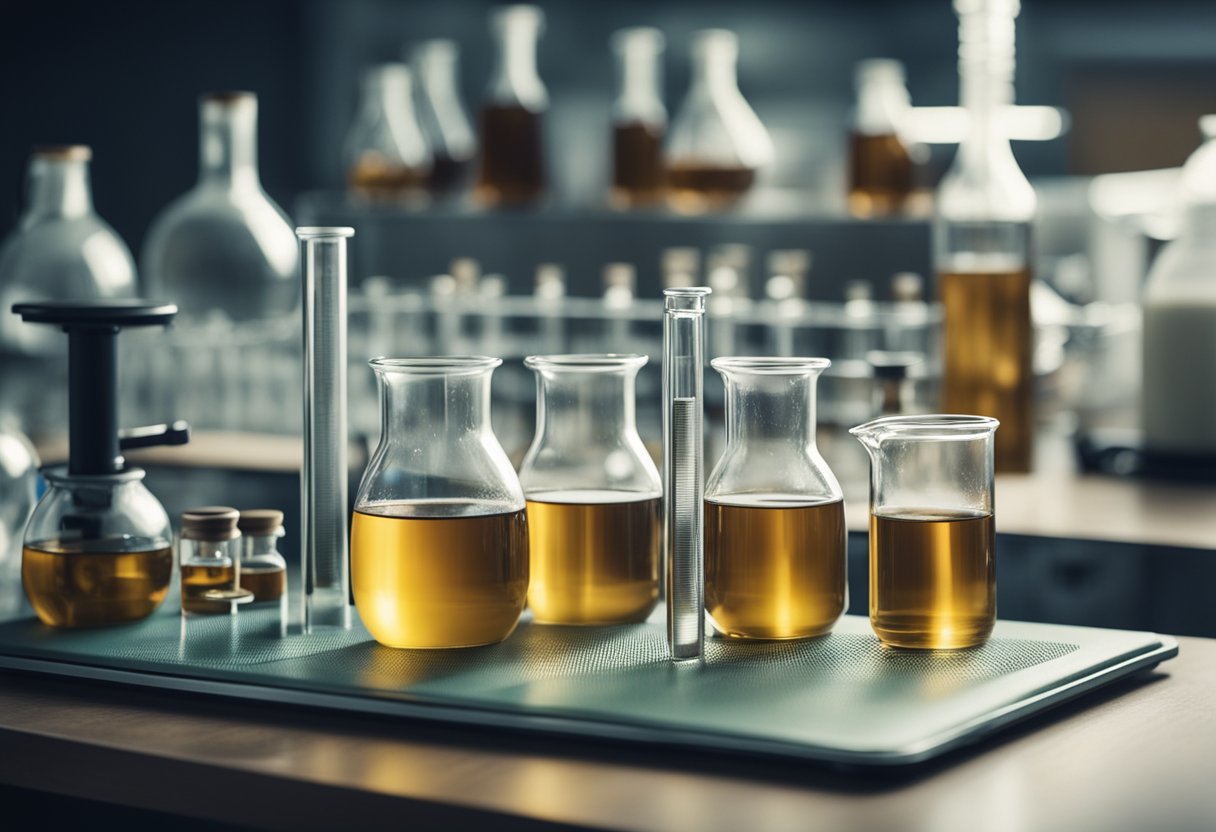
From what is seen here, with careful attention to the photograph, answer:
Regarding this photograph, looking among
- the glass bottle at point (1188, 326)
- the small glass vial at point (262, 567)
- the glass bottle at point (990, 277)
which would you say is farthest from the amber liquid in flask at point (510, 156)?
the small glass vial at point (262, 567)

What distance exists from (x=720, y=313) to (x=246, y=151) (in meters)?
0.78

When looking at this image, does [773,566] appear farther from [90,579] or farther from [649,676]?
[90,579]

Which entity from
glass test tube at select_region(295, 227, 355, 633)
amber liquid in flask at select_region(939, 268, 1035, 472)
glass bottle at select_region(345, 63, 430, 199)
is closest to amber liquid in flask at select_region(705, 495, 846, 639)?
glass test tube at select_region(295, 227, 355, 633)

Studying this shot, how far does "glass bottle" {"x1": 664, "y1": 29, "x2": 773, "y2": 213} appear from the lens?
2.53 metres

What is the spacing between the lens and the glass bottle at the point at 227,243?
159 cm

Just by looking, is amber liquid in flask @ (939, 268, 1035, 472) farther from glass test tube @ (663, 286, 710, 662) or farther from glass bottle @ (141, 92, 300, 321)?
glass test tube @ (663, 286, 710, 662)

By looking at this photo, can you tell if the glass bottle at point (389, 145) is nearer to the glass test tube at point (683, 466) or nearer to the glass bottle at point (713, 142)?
the glass bottle at point (713, 142)

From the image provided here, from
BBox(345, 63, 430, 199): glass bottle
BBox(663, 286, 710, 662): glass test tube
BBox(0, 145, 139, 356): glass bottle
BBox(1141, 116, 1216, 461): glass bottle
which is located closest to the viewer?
BBox(663, 286, 710, 662): glass test tube

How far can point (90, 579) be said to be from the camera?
A: 1.15 metres

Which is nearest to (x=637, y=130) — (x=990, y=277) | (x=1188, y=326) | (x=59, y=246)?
(x=990, y=277)

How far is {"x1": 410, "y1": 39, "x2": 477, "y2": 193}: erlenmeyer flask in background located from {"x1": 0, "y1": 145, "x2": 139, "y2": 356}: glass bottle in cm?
130

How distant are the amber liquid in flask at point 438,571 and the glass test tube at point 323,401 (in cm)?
8

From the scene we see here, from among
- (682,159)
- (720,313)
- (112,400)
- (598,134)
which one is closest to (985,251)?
(720,313)

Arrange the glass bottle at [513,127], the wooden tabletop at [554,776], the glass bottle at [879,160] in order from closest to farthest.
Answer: the wooden tabletop at [554,776], the glass bottle at [879,160], the glass bottle at [513,127]
